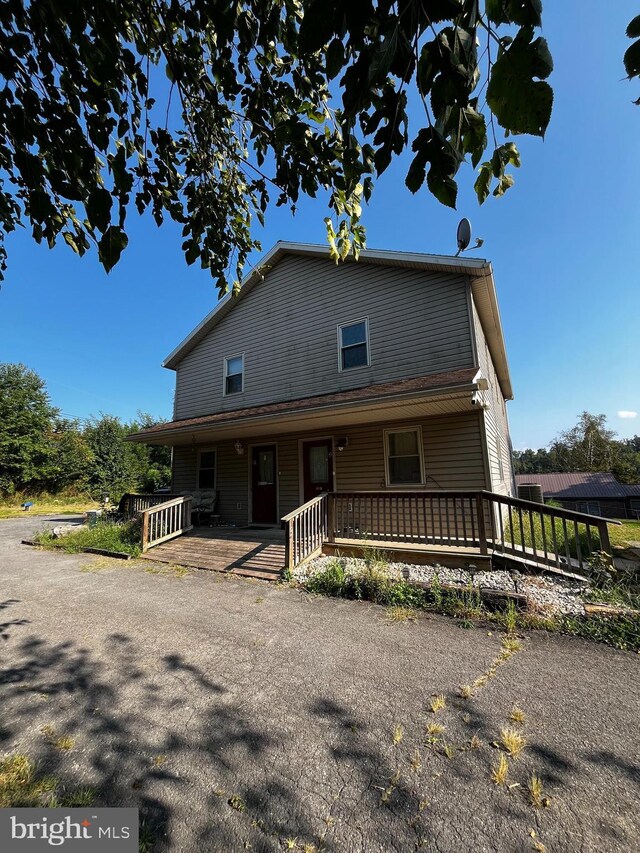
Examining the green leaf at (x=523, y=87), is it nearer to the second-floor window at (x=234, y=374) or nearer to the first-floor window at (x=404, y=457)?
the first-floor window at (x=404, y=457)

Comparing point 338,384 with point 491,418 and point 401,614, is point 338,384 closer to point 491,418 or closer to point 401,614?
point 491,418

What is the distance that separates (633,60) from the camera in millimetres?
1062

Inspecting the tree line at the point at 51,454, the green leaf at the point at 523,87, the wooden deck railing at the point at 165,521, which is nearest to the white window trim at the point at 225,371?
the wooden deck railing at the point at 165,521

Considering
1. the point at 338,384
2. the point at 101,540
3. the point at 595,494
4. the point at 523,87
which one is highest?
the point at 338,384

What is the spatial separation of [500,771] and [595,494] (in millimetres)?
38461

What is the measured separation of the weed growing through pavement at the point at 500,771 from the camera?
1.95 metres

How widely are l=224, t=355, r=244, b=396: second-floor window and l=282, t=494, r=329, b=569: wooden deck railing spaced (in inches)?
225

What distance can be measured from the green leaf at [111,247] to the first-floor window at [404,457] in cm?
705

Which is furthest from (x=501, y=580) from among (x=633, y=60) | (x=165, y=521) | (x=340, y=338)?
(x=165, y=521)

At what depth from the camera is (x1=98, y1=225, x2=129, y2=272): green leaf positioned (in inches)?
69.1

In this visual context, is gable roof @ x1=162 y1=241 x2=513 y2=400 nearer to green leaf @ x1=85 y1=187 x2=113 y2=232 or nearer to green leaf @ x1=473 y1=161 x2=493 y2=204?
green leaf @ x1=85 y1=187 x2=113 y2=232

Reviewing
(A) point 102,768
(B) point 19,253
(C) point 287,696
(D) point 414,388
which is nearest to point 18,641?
(A) point 102,768

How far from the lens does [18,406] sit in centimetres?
2361

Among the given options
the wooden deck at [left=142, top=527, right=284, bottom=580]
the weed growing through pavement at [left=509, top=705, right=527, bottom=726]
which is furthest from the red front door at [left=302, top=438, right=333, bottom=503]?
the weed growing through pavement at [left=509, top=705, right=527, bottom=726]
